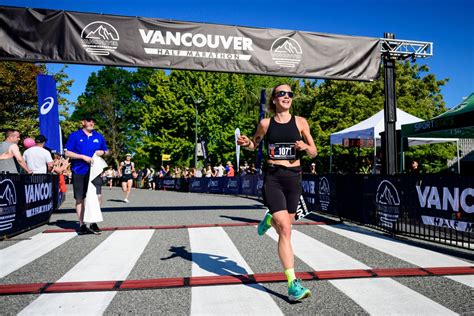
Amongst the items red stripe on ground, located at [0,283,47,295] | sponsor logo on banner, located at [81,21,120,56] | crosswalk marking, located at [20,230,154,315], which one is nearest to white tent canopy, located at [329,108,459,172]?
sponsor logo on banner, located at [81,21,120,56]

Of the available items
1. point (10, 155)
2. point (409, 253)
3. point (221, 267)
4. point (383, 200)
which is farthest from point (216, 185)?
point (221, 267)

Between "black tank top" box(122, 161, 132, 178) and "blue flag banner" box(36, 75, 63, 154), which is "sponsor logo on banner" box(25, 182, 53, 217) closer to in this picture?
"blue flag banner" box(36, 75, 63, 154)

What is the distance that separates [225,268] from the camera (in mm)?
4762

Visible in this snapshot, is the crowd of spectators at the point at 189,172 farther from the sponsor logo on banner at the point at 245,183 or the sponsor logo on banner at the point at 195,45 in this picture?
the sponsor logo on banner at the point at 195,45

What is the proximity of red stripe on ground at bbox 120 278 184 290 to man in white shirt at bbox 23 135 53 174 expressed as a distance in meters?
6.53

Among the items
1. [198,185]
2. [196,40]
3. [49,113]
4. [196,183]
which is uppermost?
[196,40]

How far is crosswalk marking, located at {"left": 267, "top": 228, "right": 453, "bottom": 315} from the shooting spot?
3.28 m

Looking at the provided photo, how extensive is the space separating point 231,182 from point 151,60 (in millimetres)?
13578

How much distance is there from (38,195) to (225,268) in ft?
18.8

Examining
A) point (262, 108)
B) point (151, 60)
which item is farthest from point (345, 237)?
point (262, 108)

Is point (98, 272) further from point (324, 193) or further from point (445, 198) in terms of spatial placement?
point (324, 193)

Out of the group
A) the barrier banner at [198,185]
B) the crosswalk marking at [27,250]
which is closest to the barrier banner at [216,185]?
the barrier banner at [198,185]

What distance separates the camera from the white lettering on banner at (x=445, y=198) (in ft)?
18.8

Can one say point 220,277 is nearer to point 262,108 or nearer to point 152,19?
point 152,19
